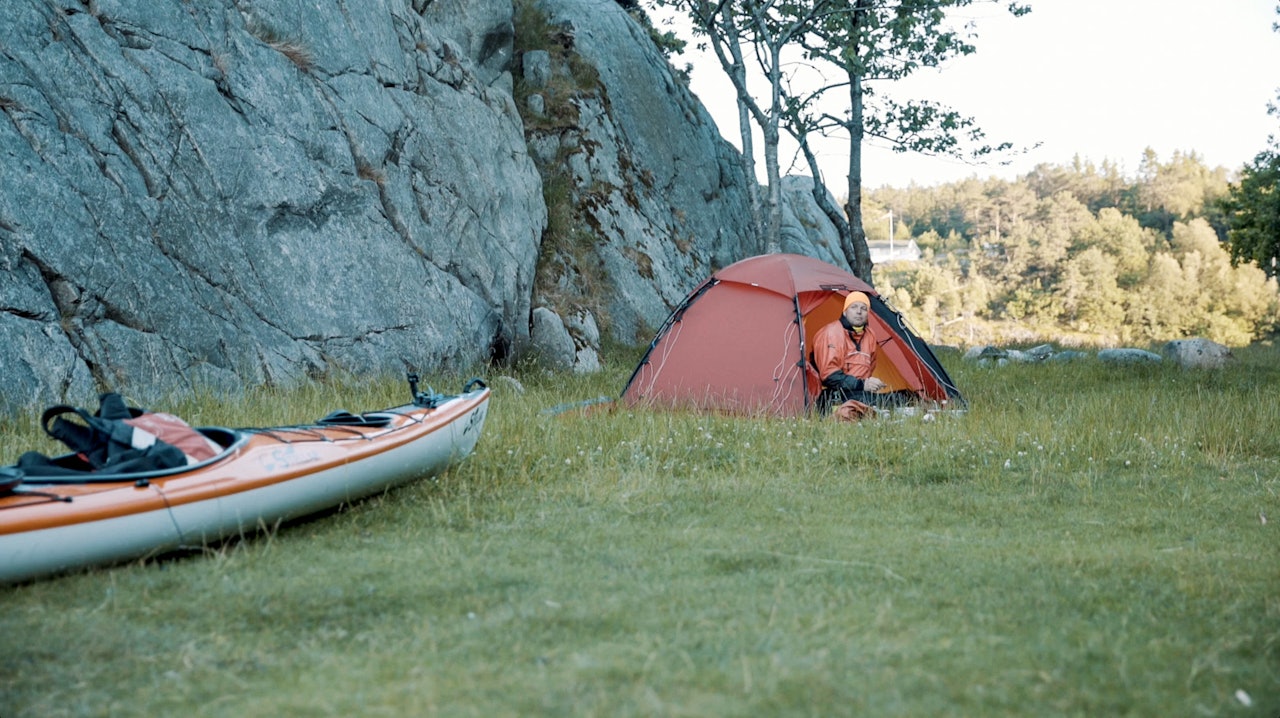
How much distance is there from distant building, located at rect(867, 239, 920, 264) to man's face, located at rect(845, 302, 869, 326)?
76.8 m

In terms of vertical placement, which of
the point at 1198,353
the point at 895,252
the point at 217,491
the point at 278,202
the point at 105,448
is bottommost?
the point at 1198,353

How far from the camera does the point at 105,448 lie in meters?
4.95

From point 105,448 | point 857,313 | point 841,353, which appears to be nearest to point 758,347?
point 841,353

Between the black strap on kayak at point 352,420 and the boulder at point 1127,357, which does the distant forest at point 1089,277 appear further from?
the black strap on kayak at point 352,420

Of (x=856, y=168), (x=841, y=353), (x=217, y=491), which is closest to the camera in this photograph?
(x=217, y=491)

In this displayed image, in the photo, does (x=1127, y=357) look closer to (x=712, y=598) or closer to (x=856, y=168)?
(x=856, y=168)

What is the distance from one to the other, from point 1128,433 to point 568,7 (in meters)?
14.7

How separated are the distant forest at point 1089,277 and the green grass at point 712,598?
5494 centimetres

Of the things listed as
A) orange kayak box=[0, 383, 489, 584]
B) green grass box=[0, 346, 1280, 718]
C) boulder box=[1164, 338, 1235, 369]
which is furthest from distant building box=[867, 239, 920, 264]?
orange kayak box=[0, 383, 489, 584]

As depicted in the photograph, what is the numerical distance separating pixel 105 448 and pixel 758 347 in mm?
6411

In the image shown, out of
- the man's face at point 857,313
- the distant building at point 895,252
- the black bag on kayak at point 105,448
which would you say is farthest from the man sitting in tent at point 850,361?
the distant building at point 895,252

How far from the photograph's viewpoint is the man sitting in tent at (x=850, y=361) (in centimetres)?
958

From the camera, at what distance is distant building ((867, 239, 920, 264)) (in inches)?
3494

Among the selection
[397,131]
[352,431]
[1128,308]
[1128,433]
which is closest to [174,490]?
[352,431]
